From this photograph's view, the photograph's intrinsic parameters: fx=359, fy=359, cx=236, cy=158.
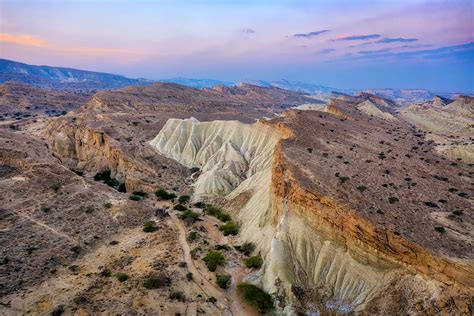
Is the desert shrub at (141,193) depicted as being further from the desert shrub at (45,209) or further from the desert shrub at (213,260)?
the desert shrub at (213,260)

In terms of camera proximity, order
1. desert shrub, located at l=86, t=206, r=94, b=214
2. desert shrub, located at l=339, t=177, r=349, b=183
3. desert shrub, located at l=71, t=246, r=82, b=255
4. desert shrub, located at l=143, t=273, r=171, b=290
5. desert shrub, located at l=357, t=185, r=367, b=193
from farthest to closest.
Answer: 1. desert shrub, located at l=86, t=206, r=94, b=214
2. desert shrub, located at l=339, t=177, r=349, b=183
3. desert shrub, located at l=357, t=185, r=367, b=193
4. desert shrub, located at l=71, t=246, r=82, b=255
5. desert shrub, located at l=143, t=273, r=171, b=290

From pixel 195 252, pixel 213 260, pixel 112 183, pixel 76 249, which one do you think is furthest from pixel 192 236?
pixel 112 183

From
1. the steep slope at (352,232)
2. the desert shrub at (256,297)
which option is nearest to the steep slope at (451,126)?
the steep slope at (352,232)

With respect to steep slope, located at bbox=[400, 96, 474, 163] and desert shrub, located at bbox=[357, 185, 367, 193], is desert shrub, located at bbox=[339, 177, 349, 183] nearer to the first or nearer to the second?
desert shrub, located at bbox=[357, 185, 367, 193]

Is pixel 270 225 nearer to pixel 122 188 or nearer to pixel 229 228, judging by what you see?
pixel 229 228

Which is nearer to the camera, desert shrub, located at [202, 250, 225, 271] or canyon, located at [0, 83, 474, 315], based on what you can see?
canyon, located at [0, 83, 474, 315]

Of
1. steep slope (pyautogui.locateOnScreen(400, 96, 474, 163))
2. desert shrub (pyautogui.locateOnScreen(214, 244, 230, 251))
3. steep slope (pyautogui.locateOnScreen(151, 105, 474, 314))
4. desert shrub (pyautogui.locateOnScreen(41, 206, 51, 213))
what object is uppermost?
steep slope (pyautogui.locateOnScreen(400, 96, 474, 163))

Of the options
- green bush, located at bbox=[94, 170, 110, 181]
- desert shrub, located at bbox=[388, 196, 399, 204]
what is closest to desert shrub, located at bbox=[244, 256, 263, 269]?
desert shrub, located at bbox=[388, 196, 399, 204]

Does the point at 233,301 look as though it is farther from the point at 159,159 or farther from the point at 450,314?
the point at 159,159

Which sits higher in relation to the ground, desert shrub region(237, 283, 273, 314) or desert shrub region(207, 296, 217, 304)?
desert shrub region(237, 283, 273, 314)
